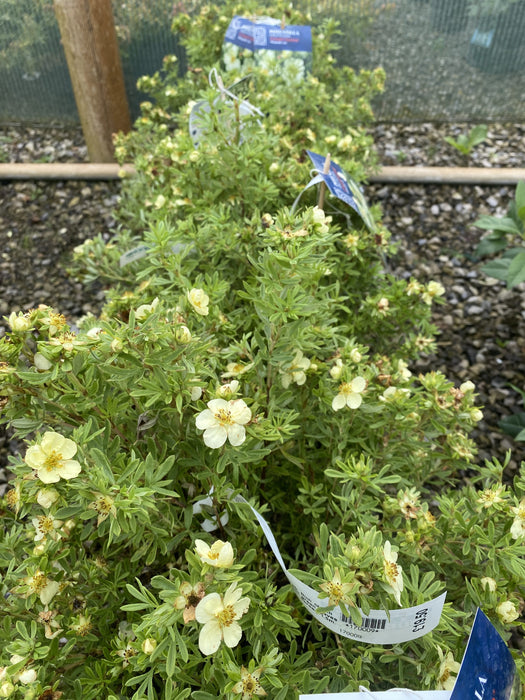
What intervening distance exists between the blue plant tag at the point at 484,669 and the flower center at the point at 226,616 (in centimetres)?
34

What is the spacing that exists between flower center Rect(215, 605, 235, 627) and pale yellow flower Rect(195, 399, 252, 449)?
0.27 metres

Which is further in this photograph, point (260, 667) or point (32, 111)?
point (32, 111)

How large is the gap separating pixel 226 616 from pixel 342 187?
1.45 m

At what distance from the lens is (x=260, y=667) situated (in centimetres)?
97

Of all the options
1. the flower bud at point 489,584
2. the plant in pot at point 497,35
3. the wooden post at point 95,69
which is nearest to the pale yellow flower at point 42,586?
the flower bud at point 489,584

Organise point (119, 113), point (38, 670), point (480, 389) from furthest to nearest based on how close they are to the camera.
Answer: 1. point (119, 113)
2. point (480, 389)
3. point (38, 670)

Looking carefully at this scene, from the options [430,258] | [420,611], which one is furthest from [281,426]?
[430,258]

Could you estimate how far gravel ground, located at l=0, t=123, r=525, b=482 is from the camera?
2732 millimetres

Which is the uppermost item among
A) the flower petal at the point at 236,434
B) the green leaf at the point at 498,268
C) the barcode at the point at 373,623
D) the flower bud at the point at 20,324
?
the flower bud at the point at 20,324

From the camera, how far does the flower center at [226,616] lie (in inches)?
34.8

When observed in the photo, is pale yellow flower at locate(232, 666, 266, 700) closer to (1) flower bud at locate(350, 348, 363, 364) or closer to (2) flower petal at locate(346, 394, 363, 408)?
(2) flower petal at locate(346, 394, 363, 408)

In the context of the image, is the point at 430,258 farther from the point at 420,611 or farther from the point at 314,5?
the point at 420,611

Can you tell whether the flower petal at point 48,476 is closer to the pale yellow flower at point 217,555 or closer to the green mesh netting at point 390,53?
the pale yellow flower at point 217,555

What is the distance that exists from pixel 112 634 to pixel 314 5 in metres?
4.17
